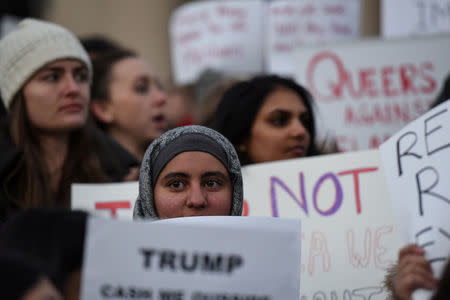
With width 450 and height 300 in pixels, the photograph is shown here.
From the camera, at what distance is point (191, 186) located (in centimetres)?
252

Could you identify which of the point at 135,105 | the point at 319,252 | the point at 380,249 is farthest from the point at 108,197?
the point at 380,249

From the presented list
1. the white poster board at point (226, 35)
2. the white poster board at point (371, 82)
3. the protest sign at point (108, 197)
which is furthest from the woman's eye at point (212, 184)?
the white poster board at point (226, 35)

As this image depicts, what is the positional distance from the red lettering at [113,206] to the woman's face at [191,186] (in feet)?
3.17

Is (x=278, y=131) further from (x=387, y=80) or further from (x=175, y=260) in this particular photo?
(x=175, y=260)

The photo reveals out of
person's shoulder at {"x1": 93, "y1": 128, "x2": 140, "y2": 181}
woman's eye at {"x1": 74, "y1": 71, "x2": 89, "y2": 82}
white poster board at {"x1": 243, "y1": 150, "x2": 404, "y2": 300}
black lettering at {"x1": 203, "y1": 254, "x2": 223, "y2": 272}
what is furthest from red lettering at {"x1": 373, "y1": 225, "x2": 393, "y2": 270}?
woman's eye at {"x1": 74, "y1": 71, "x2": 89, "y2": 82}

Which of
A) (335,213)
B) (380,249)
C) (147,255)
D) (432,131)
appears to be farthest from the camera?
(335,213)

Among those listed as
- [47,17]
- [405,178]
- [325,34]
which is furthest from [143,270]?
[47,17]

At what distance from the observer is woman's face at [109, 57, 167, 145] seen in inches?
180

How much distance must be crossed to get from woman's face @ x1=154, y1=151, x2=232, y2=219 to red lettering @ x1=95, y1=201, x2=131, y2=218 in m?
0.96

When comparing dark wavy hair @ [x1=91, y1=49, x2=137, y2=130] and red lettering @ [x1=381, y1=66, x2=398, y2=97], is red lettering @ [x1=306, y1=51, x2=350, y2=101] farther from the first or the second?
dark wavy hair @ [x1=91, y1=49, x2=137, y2=130]

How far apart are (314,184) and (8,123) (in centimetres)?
158

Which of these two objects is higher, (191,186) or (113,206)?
(113,206)

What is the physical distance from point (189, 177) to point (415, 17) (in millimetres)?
2818

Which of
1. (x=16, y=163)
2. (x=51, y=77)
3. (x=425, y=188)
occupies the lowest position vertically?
(x=425, y=188)
